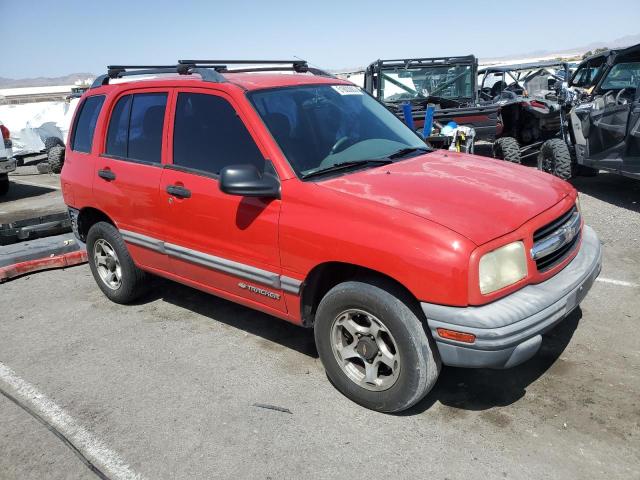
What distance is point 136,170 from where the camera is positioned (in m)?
4.26

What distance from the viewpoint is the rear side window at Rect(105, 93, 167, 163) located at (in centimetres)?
416

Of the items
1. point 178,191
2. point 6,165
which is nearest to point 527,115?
point 178,191

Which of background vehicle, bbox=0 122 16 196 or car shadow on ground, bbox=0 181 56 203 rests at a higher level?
background vehicle, bbox=0 122 16 196

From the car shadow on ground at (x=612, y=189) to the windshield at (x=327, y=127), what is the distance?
489 centimetres

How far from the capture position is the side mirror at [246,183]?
320cm

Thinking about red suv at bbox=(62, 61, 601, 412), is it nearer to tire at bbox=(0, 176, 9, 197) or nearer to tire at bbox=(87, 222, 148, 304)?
tire at bbox=(87, 222, 148, 304)

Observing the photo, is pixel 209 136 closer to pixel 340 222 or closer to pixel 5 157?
pixel 340 222

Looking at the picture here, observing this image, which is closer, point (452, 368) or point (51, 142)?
point (452, 368)

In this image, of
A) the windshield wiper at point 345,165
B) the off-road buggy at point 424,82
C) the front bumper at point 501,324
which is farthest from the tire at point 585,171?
the front bumper at point 501,324

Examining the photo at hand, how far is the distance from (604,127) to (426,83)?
13.7 ft

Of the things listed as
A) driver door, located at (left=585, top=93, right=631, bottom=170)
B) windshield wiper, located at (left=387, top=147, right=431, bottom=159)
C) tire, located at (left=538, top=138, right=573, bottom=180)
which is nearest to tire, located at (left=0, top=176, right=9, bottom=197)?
windshield wiper, located at (left=387, top=147, right=431, bottom=159)

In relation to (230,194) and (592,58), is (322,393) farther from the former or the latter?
(592,58)

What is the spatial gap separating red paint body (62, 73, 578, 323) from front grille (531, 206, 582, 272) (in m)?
0.05

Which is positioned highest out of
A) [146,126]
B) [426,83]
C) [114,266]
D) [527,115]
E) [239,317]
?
[146,126]
